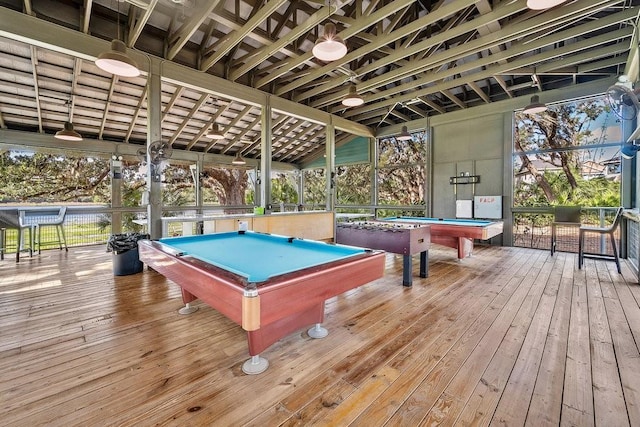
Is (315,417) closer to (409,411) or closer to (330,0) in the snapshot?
(409,411)

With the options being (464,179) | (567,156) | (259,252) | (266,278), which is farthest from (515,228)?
(266,278)

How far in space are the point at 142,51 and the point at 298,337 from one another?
5.21 meters

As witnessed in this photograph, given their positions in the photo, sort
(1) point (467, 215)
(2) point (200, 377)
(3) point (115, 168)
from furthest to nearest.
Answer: (1) point (467, 215), (3) point (115, 168), (2) point (200, 377)

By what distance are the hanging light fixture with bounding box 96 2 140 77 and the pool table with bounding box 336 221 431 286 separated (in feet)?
11.7

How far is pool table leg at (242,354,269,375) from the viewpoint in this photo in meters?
1.86

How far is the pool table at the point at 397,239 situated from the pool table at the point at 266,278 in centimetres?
159

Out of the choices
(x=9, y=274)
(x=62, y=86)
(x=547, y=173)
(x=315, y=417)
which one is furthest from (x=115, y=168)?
(x=547, y=173)

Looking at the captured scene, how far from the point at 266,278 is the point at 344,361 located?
962 mm

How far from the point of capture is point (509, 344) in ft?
7.41

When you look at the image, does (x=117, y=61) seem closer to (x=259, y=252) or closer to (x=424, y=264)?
(x=259, y=252)

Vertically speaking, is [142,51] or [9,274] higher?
[142,51]

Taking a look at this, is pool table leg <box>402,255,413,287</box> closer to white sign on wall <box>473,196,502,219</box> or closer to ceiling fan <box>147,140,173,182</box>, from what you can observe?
ceiling fan <box>147,140,173,182</box>

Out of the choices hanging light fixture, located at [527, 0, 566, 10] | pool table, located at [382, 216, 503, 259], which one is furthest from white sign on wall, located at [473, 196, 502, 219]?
hanging light fixture, located at [527, 0, 566, 10]

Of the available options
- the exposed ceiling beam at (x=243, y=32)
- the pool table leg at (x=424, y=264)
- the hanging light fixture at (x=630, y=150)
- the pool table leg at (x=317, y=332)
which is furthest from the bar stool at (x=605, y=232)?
the exposed ceiling beam at (x=243, y=32)
